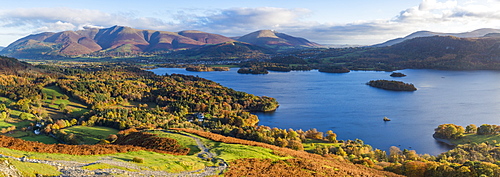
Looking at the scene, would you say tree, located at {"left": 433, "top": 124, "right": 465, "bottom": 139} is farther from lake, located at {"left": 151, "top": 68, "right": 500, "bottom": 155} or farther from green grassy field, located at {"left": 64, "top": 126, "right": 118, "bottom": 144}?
green grassy field, located at {"left": 64, "top": 126, "right": 118, "bottom": 144}

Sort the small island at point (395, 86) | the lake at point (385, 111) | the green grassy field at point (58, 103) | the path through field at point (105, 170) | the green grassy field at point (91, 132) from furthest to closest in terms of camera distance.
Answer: the small island at point (395, 86) < the green grassy field at point (58, 103) < the lake at point (385, 111) < the green grassy field at point (91, 132) < the path through field at point (105, 170)

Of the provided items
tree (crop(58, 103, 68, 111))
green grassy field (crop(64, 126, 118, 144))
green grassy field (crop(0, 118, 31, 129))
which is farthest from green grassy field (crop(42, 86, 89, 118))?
green grassy field (crop(64, 126, 118, 144))

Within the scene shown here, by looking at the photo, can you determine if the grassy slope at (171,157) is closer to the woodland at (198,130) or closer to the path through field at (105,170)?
the path through field at (105,170)

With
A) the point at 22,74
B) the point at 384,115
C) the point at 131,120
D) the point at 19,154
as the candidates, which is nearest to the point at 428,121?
the point at 384,115

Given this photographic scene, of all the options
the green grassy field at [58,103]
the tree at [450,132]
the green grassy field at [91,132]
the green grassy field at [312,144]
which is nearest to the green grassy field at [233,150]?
the green grassy field at [312,144]

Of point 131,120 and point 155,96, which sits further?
point 155,96

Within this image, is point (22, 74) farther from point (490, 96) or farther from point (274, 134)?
point (490, 96)
